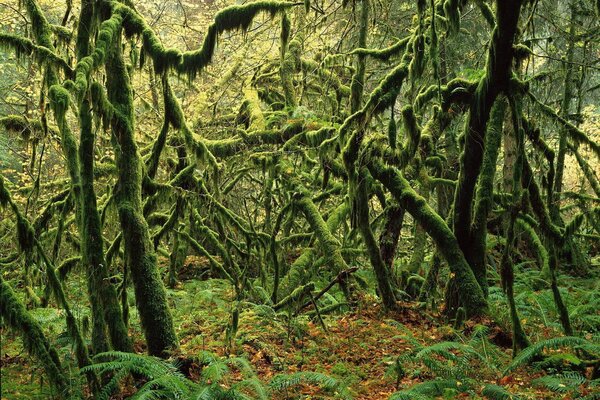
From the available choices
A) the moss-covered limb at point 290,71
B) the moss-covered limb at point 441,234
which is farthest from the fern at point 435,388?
the moss-covered limb at point 290,71

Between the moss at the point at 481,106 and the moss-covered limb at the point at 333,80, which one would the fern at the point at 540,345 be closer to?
the moss at the point at 481,106

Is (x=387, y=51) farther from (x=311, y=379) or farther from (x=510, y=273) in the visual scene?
(x=311, y=379)

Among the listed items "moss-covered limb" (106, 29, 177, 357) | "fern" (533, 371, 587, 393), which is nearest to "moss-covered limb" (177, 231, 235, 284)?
"moss-covered limb" (106, 29, 177, 357)

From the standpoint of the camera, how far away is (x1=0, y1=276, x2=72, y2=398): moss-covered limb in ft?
14.9

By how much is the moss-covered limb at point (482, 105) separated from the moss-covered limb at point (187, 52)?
2.95 meters

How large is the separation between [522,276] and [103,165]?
8519mm

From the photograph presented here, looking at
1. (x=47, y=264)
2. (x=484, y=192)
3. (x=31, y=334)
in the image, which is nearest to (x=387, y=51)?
(x=484, y=192)

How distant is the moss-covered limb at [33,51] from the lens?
5773 millimetres

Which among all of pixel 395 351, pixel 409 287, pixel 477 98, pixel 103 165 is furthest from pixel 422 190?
pixel 103 165

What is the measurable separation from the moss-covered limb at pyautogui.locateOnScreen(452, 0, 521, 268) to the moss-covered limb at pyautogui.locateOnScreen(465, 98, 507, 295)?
0.12 metres

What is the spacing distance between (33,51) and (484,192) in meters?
6.19

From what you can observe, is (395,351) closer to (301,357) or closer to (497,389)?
(301,357)

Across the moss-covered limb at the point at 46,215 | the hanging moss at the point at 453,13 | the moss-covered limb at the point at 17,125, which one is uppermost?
the hanging moss at the point at 453,13

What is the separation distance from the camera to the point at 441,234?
793cm
